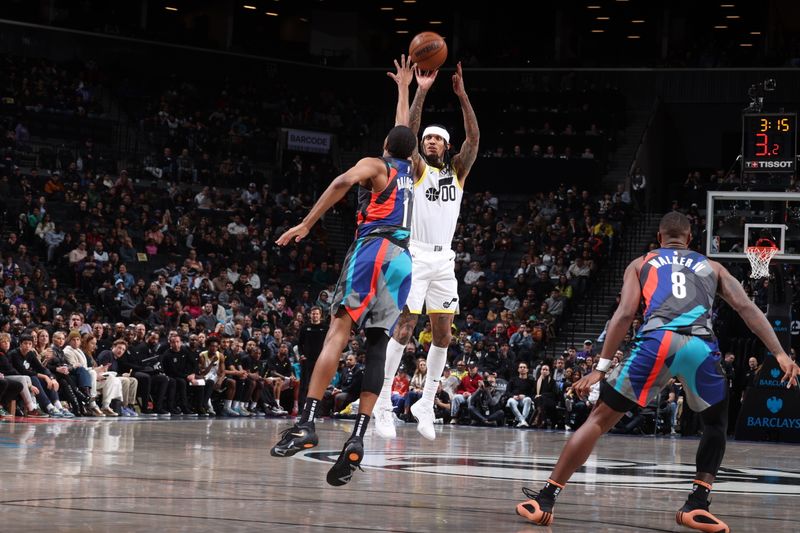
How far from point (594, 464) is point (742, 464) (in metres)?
1.89

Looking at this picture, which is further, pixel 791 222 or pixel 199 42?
pixel 199 42

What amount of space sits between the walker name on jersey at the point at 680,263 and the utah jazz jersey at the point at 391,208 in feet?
5.55

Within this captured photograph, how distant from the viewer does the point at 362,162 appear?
736 cm

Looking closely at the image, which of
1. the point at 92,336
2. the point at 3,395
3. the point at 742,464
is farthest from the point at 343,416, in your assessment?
the point at 742,464

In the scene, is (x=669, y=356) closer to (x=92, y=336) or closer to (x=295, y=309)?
(x=92, y=336)

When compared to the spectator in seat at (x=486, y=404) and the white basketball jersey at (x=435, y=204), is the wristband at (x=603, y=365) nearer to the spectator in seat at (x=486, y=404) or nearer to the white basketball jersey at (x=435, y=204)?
the white basketball jersey at (x=435, y=204)

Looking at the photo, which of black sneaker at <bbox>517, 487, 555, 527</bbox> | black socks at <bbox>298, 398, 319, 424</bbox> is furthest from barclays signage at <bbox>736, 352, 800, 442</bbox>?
black sneaker at <bbox>517, 487, 555, 527</bbox>

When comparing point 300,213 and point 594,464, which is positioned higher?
point 300,213

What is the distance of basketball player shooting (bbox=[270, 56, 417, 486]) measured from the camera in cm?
729

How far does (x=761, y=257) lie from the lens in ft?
62.6

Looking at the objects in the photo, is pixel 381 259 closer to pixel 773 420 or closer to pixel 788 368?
pixel 788 368

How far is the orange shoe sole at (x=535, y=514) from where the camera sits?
626 cm

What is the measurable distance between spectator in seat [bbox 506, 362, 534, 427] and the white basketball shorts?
10.7 meters

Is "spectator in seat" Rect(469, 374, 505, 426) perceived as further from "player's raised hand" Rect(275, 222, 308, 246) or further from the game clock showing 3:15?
"player's raised hand" Rect(275, 222, 308, 246)
